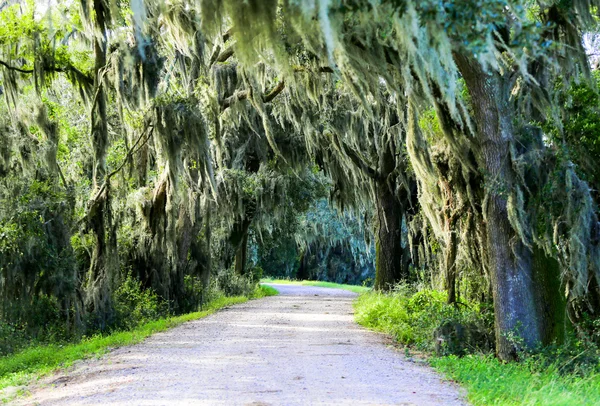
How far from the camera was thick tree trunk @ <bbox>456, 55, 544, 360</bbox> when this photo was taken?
820cm

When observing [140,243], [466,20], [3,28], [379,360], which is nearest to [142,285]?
[140,243]

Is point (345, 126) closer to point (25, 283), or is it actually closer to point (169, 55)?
point (169, 55)

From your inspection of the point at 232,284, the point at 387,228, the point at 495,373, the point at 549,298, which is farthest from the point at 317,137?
the point at 495,373

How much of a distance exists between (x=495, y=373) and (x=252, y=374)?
2464mm

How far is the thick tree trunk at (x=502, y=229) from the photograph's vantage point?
820 cm

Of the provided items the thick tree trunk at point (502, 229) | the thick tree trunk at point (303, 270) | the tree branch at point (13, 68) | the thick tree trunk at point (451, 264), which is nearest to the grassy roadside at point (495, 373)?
the thick tree trunk at point (451, 264)

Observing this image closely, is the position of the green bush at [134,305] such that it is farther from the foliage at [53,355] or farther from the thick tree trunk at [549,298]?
the thick tree trunk at [549,298]

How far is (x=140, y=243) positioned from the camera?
15172 millimetres

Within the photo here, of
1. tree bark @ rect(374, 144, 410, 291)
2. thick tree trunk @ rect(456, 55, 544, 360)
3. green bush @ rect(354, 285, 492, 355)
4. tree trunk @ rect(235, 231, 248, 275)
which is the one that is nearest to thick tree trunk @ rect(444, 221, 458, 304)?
green bush @ rect(354, 285, 492, 355)

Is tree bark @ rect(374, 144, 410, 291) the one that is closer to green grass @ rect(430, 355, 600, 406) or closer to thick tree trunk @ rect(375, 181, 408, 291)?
thick tree trunk @ rect(375, 181, 408, 291)

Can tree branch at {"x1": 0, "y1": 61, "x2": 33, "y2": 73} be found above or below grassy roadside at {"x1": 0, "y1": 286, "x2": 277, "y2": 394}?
above

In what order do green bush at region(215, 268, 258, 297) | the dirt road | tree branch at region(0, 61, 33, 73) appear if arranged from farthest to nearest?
1. green bush at region(215, 268, 258, 297)
2. tree branch at region(0, 61, 33, 73)
3. the dirt road

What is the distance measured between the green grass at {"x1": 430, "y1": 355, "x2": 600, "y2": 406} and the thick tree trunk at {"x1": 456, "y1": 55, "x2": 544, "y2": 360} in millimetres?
459

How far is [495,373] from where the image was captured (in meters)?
7.03
